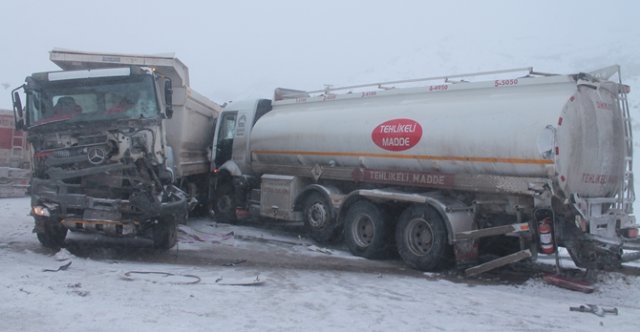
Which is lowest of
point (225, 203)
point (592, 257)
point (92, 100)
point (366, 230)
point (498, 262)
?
point (498, 262)

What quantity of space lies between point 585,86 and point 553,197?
1.58 m

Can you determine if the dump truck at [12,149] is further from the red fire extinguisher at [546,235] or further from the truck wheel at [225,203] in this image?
the red fire extinguisher at [546,235]

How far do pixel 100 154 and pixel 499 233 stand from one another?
237 inches

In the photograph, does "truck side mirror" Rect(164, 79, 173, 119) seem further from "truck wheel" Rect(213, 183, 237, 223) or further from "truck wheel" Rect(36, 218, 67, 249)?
"truck wheel" Rect(213, 183, 237, 223)

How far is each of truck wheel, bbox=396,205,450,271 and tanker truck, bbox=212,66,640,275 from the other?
0.07 ft

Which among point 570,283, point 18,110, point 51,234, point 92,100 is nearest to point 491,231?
point 570,283

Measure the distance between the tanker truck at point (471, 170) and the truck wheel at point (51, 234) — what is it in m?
4.38

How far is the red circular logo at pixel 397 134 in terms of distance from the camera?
9.91 metres

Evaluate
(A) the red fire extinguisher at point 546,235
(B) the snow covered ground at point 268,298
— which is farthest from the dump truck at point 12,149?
(A) the red fire extinguisher at point 546,235

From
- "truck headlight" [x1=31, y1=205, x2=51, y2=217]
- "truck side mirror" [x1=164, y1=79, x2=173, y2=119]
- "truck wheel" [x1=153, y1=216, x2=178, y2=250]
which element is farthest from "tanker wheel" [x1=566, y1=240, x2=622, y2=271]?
"truck headlight" [x1=31, y1=205, x2=51, y2=217]

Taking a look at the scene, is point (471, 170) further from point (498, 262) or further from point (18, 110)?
point (18, 110)

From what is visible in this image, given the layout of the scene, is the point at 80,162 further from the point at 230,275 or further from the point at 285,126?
the point at 285,126

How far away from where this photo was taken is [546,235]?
8.29 m

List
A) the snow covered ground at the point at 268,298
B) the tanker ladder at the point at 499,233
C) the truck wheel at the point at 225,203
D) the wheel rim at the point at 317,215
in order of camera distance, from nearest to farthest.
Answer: the snow covered ground at the point at 268,298 → the tanker ladder at the point at 499,233 → the wheel rim at the point at 317,215 → the truck wheel at the point at 225,203
